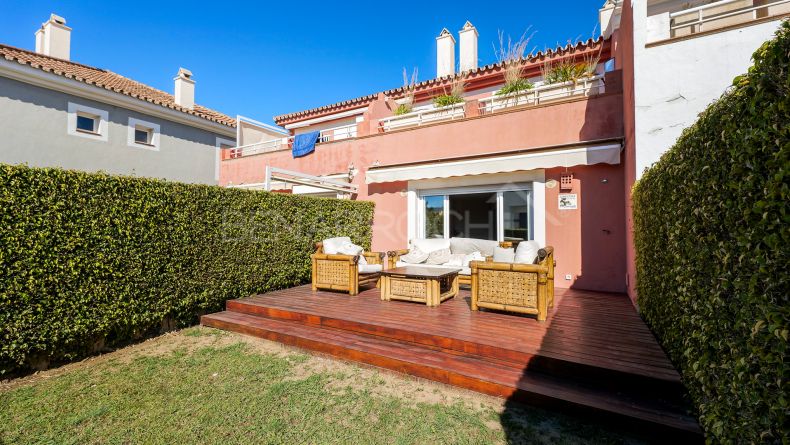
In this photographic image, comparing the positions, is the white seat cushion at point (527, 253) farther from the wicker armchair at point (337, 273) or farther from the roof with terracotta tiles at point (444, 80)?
the roof with terracotta tiles at point (444, 80)

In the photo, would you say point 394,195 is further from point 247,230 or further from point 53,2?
point 53,2

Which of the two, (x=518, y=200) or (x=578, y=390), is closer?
(x=578, y=390)

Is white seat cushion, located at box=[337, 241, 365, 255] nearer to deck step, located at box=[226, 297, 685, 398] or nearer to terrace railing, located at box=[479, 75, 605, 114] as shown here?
deck step, located at box=[226, 297, 685, 398]

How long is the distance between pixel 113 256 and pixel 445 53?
54.4 feet

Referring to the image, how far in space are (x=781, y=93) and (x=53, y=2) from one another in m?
26.3

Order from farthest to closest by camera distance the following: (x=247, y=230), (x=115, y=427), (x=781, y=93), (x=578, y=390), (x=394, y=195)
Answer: (x=394, y=195) → (x=247, y=230) → (x=578, y=390) → (x=115, y=427) → (x=781, y=93)

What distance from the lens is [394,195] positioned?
42.2 ft

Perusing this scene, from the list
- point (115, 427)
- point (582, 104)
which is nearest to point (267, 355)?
point (115, 427)

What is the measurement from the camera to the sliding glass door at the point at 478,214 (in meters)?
10.6

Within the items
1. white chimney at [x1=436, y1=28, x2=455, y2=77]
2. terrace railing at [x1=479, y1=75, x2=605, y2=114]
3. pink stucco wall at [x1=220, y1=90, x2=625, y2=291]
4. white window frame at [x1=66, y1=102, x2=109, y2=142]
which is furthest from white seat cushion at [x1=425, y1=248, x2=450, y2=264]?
white window frame at [x1=66, y1=102, x2=109, y2=142]

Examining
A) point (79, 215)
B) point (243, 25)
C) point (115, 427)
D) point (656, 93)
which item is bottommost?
point (115, 427)

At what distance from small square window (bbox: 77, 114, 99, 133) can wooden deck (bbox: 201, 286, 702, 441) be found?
13.2 metres

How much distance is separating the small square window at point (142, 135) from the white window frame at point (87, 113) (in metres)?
1.28

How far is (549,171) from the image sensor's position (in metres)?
10.0
